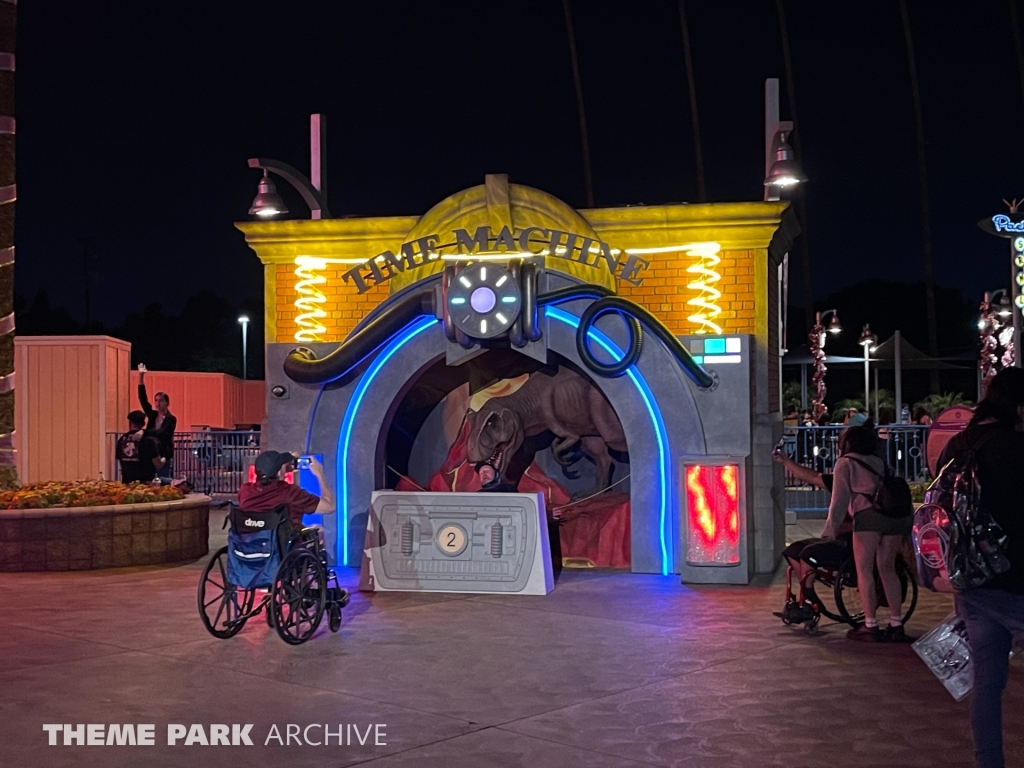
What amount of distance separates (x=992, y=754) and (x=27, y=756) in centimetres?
430

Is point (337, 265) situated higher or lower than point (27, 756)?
higher

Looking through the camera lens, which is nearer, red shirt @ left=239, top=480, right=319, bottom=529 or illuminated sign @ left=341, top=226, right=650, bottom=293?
red shirt @ left=239, top=480, right=319, bottom=529

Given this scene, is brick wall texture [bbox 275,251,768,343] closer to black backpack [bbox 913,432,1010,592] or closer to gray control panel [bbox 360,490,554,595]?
gray control panel [bbox 360,490,554,595]

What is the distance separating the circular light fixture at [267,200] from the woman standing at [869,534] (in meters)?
6.75

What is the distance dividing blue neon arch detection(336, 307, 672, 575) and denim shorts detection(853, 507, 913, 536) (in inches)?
135

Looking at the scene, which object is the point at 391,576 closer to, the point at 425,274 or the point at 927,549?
the point at 425,274

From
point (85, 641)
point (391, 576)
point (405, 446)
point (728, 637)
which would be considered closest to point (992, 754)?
point (728, 637)

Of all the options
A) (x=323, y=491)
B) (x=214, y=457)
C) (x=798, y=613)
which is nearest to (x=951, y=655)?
(x=798, y=613)

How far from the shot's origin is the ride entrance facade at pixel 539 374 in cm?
1158

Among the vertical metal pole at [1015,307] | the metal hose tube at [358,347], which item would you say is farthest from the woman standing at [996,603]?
the vertical metal pole at [1015,307]

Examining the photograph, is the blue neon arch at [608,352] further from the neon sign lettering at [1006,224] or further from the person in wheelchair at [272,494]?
the neon sign lettering at [1006,224]

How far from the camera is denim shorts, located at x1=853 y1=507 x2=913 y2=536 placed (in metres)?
8.75

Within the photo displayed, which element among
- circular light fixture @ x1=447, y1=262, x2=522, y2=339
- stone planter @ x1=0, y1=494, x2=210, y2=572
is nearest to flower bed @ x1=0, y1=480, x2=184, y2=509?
stone planter @ x1=0, y1=494, x2=210, y2=572

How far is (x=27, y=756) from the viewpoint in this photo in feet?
19.1
